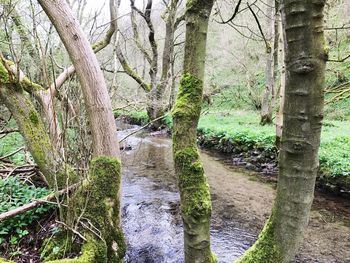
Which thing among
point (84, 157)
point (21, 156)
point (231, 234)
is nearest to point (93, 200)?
point (84, 157)

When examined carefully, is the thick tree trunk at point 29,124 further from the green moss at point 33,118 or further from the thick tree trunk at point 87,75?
the thick tree trunk at point 87,75

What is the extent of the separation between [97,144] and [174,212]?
2.68m

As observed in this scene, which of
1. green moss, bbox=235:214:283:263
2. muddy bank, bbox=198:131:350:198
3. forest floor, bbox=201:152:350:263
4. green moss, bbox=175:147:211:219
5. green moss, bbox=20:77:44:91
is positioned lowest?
forest floor, bbox=201:152:350:263

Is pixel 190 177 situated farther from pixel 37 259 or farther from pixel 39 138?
pixel 39 138

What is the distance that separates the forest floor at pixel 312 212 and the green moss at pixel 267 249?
8.91ft

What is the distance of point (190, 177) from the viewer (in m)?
1.95

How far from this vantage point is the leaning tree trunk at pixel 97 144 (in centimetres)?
A: 338

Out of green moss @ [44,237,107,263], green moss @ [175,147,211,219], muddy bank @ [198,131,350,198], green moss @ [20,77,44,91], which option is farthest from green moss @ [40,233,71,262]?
muddy bank @ [198,131,350,198]

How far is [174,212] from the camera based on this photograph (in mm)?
5848

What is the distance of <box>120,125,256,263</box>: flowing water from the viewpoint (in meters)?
4.39

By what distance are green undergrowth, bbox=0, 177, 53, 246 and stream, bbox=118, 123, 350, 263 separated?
1.42m

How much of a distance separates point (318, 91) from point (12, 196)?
13.1 ft

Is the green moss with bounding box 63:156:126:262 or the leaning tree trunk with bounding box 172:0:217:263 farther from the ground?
the leaning tree trunk with bounding box 172:0:217:263

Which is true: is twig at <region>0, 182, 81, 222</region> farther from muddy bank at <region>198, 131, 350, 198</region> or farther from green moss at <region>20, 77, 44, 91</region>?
muddy bank at <region>198, 131, 350, 198</region>
